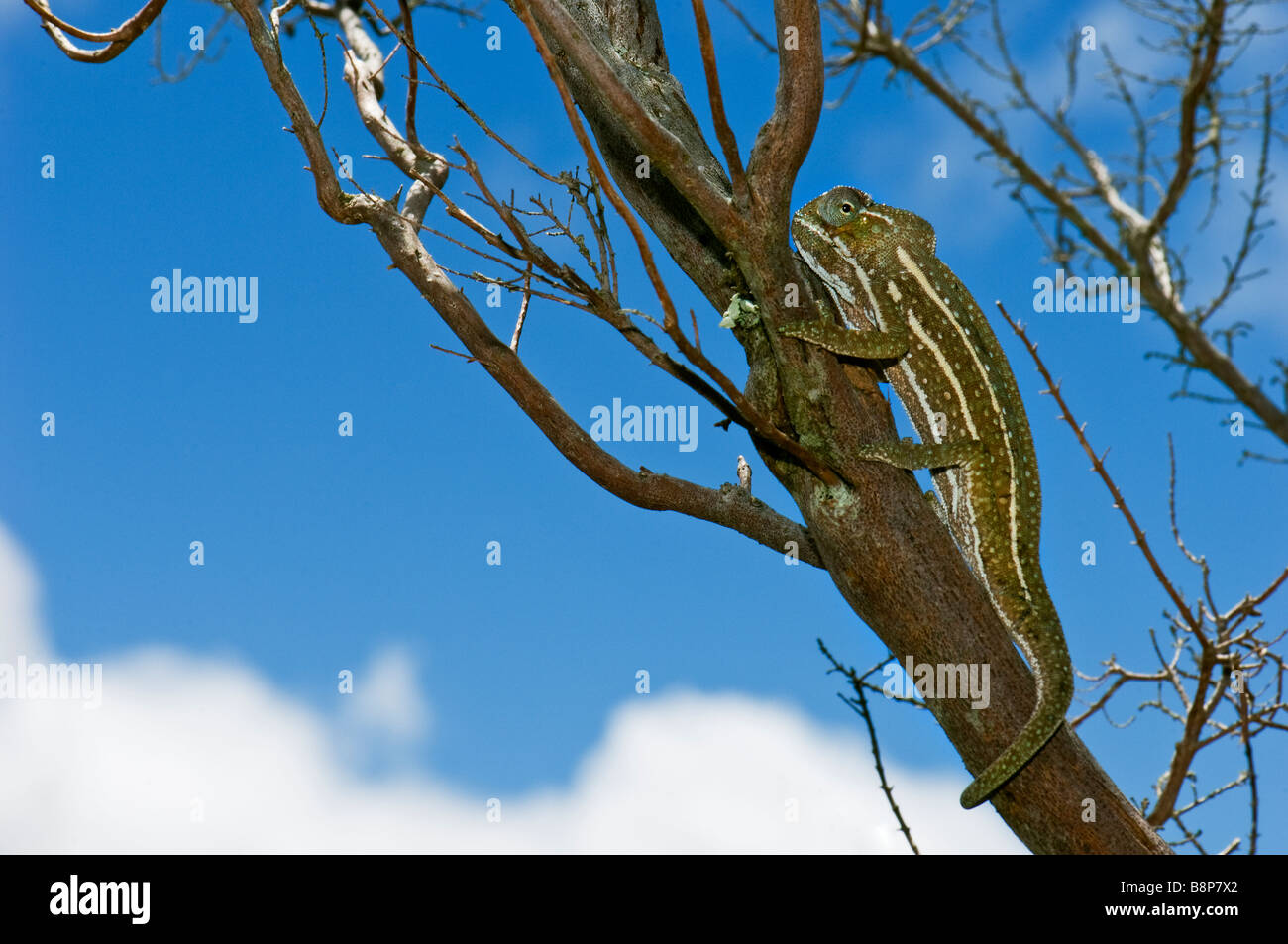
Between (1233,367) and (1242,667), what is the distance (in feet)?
10.5

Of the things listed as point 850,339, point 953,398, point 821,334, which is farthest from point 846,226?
point 953,398

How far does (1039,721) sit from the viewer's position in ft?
16.5

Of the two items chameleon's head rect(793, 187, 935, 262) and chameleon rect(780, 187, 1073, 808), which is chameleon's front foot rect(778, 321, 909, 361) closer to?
chameleon rect(780, 187, 1073, 808)

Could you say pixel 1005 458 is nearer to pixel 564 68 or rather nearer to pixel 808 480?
pixel 808 480

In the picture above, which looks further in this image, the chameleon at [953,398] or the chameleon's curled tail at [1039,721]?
the chameleon at [953,398]

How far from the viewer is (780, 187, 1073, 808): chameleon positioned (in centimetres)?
530

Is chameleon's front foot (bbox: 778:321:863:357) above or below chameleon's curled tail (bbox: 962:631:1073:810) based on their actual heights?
above

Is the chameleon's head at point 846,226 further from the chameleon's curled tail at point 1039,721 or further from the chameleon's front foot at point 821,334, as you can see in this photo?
the chameleon's curled tail at point 1039,721

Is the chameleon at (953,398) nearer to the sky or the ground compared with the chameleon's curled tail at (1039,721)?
nearer to the sky

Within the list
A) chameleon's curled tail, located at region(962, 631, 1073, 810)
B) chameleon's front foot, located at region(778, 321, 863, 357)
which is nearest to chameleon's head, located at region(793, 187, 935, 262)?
chameleon's front foot, located at region(778, 321, 863, 357)

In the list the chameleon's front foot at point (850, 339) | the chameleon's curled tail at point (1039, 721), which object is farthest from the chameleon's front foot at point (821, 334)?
the chameleon's curled tail at point (1039, 721)

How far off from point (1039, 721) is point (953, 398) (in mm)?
1721

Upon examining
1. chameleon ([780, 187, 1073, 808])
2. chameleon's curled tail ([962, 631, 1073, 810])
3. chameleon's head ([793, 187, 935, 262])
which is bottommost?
chameleon's curled tail ([962, 631, 1073, 810])

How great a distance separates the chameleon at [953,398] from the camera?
5.30 metres
